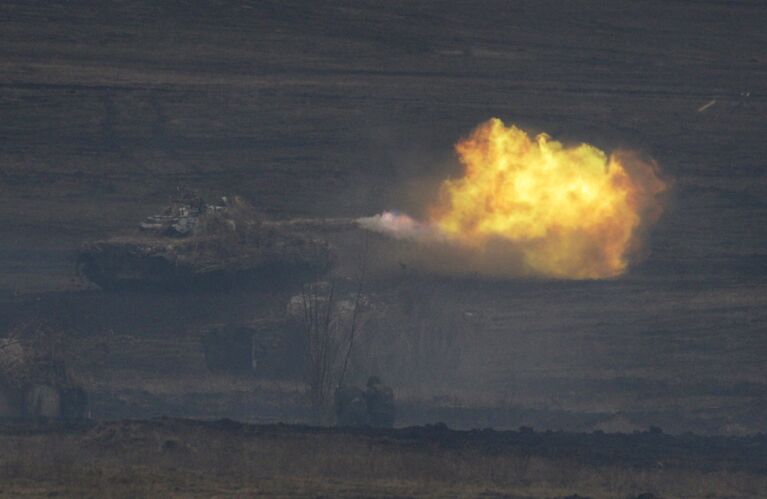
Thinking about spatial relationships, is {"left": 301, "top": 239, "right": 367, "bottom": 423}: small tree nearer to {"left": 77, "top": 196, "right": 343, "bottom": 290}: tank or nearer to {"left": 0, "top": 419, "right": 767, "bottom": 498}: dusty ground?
{"left": 77, "top": 196, "right": 343, "bottom": 290}: tank

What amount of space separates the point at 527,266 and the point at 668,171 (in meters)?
15.2

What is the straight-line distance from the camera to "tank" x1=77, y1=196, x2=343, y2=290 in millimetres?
65438

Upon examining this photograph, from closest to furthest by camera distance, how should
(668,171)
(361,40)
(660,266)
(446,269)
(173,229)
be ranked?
(173,229), (446,269), (660,266), (668,171), (361,40)

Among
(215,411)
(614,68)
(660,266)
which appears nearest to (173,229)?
(215,411)

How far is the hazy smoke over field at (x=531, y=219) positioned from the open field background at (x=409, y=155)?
1152mm

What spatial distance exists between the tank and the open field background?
0.96 m

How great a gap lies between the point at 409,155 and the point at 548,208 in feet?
41.0

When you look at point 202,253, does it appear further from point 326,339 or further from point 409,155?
point 409,155

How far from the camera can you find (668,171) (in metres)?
86.6

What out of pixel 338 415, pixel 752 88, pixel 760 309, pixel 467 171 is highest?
pixel 752 88

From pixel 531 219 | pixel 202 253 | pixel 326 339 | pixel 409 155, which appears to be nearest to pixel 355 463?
pixel 326 339

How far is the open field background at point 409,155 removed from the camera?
6297 cm

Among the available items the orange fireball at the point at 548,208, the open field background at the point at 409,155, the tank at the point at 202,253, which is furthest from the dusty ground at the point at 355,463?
the orange fireball at the point at 548,208

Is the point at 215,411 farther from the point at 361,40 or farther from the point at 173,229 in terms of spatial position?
the point at 361,40
